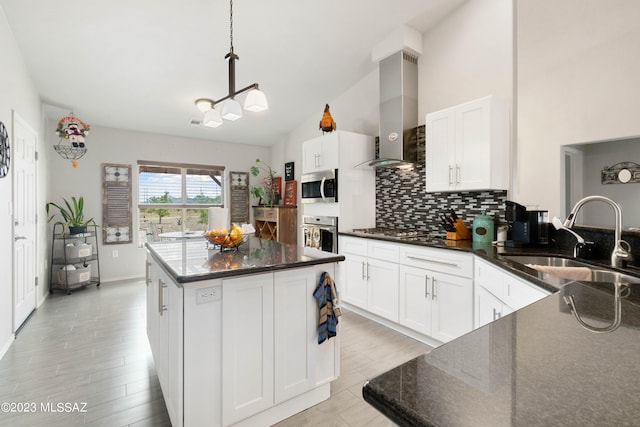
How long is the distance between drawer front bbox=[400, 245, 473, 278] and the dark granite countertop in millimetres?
1141

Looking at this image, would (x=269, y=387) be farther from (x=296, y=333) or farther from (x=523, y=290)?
(x=523, y=290)

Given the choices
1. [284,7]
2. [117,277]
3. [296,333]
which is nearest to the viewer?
[296,333]

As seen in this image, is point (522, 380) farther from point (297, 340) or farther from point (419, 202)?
point (419, 202)

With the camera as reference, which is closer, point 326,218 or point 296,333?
point 296,333

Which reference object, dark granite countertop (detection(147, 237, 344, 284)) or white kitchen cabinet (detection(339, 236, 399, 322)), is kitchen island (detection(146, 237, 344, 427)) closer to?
dark granite countertop (detection(147, 237, 344, 284))

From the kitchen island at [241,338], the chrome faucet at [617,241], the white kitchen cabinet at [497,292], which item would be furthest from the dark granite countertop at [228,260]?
the chrome faucet at [617,241]

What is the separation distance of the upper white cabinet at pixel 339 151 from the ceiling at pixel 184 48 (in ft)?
3.07

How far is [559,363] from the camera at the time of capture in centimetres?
59

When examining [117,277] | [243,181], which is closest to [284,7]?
[243,181]

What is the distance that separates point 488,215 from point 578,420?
117 inches

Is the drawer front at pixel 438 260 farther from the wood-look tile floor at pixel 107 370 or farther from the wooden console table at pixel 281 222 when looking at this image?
the wooden console table at pixel 281 222

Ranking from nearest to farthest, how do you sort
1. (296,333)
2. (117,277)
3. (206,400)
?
1. (206,400)
2. (296,333)
3. (117,277)

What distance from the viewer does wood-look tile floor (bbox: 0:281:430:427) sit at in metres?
1.87

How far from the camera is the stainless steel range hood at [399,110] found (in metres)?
3.61
